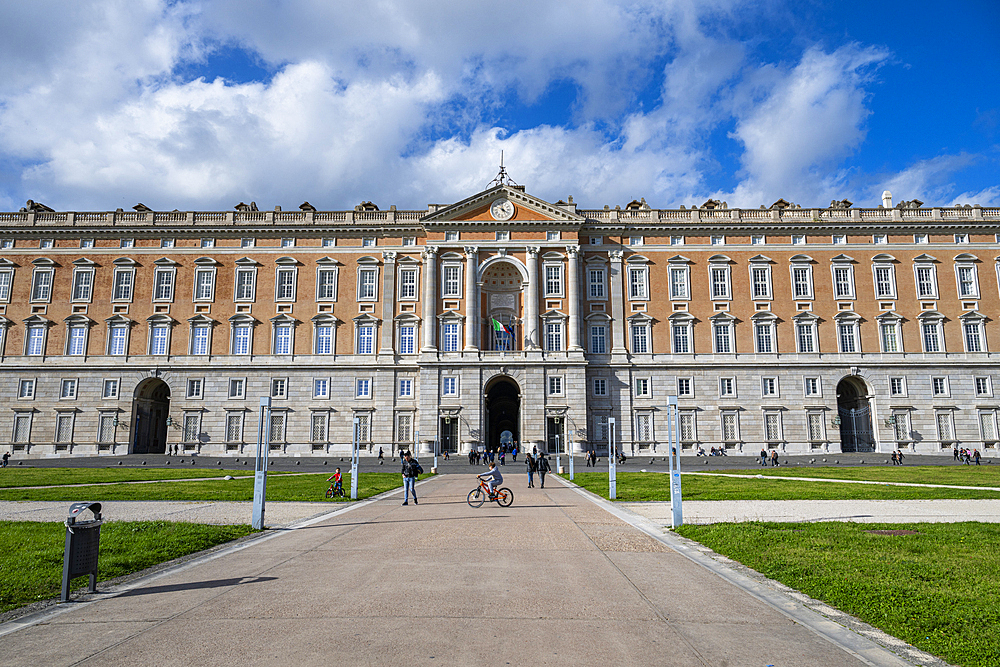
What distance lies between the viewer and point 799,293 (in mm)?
59812

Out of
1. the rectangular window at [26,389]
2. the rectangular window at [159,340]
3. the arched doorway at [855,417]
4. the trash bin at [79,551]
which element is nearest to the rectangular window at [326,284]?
the rectangular window at [159,340]

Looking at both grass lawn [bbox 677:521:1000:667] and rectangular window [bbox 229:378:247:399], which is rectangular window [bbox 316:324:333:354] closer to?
rectangular window [bbox 229:378:247:399]

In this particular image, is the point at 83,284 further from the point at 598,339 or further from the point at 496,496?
the point at 496,496

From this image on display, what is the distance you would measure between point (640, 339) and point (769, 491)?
3497cm

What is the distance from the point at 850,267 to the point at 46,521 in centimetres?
6340

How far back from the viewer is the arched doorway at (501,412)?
2515 inches

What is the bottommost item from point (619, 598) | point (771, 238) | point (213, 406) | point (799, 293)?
point (619, 598)

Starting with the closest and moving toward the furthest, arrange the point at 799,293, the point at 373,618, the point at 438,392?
1. the point at 373,618
2. the point at 438,392
3. the point at 799,293

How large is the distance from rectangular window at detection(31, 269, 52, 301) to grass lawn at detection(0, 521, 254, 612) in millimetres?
54117

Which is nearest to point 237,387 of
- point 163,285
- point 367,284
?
point 163,285

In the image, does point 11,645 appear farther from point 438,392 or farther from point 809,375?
point 809,375

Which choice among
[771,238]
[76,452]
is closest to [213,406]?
[76,452]

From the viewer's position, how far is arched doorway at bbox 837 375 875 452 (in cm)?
5862

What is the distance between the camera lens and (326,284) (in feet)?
197
